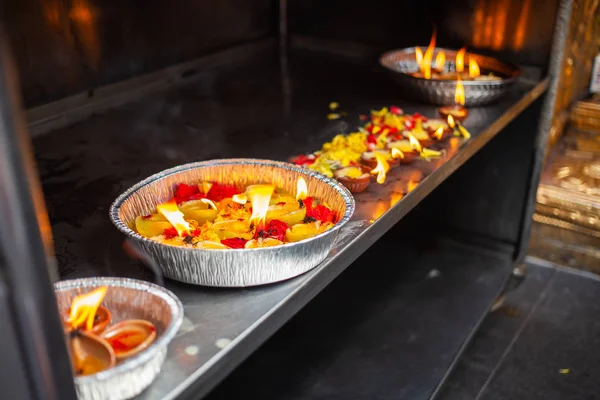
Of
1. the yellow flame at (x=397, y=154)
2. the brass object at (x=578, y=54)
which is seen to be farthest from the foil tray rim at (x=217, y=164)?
the brass object at (x=578, y=54)

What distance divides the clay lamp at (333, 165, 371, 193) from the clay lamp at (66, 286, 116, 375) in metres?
0.66

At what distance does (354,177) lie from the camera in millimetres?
1418

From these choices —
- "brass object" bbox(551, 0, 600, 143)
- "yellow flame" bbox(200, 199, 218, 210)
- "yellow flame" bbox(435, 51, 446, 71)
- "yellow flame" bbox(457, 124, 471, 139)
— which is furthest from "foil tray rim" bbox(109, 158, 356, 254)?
"brass object" bbox(551, 0, 600, 143)

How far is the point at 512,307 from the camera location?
242cm

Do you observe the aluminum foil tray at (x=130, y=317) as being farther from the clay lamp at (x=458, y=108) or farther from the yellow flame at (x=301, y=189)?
the clay lamp at (x=458, y=108)

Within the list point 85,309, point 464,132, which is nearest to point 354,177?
point 464,132

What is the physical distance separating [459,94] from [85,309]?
1407 millimetres

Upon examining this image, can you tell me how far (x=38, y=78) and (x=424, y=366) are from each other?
1572 mm

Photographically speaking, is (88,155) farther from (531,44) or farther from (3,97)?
(531,44)

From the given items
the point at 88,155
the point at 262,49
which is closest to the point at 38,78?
the point at 88,155

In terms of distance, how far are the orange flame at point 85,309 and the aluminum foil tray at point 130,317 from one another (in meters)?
0.03

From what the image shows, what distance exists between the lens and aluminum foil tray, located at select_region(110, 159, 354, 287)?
3.12 feet

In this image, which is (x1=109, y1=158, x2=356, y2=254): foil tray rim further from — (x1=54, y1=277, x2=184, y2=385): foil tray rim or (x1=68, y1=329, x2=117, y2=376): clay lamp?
(x1=68, y1=329, x2=117, y2=376): clay lamp

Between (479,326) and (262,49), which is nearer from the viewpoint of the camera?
(479,326)
